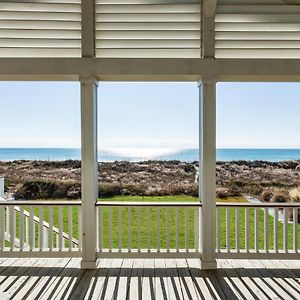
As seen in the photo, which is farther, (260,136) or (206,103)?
(260,136)

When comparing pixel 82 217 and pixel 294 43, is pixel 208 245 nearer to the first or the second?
pixel 82 217

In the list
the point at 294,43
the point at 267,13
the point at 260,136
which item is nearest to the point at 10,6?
the point at 267,13

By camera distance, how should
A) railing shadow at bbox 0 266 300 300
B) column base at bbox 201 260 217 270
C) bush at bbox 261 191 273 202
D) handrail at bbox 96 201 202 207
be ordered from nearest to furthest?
1. railing shadow at bbox 0 266 300 300
2. column base at bbox 201 260 217 270
3. handrail at bbox 96 201 202 207
4. bush at bbox 261 191 273 202

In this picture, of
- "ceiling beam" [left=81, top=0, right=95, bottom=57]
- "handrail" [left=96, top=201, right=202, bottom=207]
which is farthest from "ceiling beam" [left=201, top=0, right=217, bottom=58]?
"handrail" [left=96, top=201, right=202, bottom=207]

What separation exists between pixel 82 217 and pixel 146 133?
420cm

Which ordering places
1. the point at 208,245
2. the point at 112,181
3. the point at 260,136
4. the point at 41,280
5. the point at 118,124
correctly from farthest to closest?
1. the point at 260,136
2. the point at 118,124
3. the point at 112,181
4. the point at 208,245
5. the point at 41,280

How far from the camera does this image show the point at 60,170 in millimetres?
4836

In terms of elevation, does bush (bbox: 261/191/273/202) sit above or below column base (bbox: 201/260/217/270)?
above

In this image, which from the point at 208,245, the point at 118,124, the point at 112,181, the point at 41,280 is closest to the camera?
the point at 41,280

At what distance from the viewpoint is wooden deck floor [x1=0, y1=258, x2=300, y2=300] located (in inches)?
124

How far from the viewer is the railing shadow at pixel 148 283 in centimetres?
314

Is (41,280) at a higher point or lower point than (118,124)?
lower

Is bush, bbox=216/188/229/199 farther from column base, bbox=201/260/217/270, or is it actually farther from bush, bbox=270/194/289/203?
column base, bbox=201/260/217/270

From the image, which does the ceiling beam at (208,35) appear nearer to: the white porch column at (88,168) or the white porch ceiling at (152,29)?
the white porch ceiling at (152,29)
